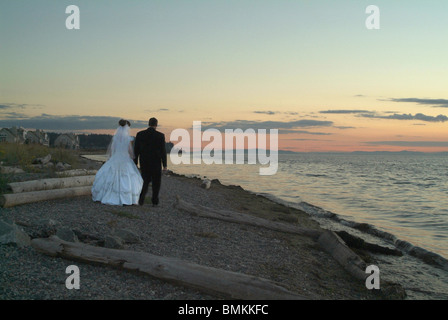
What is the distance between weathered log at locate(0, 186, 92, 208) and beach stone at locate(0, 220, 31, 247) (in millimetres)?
3639

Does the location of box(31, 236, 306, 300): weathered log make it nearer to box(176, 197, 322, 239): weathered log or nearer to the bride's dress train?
the bride's dress train

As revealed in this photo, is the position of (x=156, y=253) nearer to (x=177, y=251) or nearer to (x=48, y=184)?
(x=177, y=251)

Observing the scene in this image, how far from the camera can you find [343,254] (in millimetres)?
8688

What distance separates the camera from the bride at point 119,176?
1151cm

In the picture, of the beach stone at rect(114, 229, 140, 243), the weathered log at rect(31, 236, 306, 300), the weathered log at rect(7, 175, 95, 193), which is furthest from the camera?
the weathered log at rect(7, 175, 95, 193)

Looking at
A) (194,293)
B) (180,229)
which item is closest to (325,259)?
(180,229)

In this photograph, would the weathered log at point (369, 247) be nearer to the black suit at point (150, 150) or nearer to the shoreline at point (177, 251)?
the shoreline at point (177, 251)

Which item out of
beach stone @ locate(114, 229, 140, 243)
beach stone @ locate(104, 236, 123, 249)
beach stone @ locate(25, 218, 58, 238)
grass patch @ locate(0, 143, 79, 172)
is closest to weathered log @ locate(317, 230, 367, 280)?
beach stone @ locate(114, 229, 140, 243)

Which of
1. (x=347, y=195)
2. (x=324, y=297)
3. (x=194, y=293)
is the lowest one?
(x=347, y=195)

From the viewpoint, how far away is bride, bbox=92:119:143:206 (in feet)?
37.8
